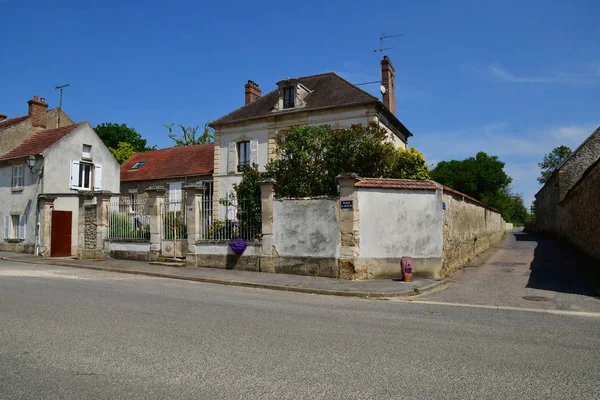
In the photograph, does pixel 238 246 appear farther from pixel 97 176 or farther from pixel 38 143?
pixel 38 143

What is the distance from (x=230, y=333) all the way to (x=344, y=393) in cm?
248

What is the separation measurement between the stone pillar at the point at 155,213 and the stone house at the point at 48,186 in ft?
20.1

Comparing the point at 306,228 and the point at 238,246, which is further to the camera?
the point at 238,246

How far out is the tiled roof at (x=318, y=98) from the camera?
2375 cm

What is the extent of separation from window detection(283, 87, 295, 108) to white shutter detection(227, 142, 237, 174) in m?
4.05

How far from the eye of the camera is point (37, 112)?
89.7 ft

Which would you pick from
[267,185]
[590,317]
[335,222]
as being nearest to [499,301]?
[590,317]

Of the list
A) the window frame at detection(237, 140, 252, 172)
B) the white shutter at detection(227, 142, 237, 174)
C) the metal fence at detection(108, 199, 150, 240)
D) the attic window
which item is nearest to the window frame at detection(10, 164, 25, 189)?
the metal fence at detection(108, 199, 150, 240)

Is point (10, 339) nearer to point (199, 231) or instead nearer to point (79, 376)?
point (79, 376)

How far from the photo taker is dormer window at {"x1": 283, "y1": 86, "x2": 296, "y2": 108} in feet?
83.8

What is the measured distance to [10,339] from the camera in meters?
5.40

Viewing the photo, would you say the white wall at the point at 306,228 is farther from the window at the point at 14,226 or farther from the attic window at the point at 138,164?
the attic window at the point at 138,164

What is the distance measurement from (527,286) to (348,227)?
16.1 feet

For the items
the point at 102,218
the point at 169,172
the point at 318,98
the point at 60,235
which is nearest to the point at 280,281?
the point at 102,218
